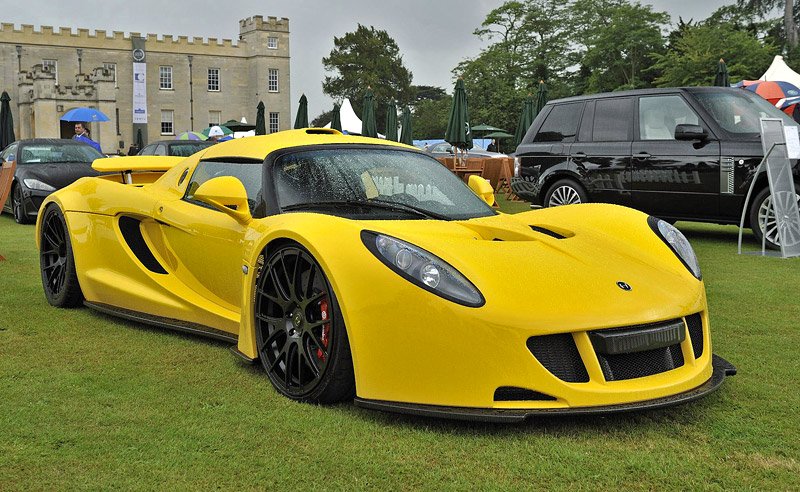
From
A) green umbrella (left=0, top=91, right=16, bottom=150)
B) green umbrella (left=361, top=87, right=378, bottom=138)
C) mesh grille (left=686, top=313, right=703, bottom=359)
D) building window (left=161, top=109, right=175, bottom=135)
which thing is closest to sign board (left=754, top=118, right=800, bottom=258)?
mesh grille (left=686, top=313, right=703, bottom=359)

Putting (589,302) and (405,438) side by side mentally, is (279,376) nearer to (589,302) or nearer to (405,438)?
(405,438)

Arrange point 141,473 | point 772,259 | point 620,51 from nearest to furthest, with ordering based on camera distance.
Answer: point 141,473
point 772,259
point 620,51

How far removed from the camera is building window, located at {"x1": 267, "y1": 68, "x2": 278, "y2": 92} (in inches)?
3201

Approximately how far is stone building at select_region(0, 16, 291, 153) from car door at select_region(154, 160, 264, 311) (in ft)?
206

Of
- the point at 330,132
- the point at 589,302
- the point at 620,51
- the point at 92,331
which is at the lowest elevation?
the point at 92,331

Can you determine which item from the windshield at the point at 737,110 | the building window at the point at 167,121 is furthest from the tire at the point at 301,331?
the building window at the point at 167,121

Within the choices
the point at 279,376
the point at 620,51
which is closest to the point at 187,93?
the point at 620,51

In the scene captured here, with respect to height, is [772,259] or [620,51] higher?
[620,51]

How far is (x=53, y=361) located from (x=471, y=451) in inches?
98.4

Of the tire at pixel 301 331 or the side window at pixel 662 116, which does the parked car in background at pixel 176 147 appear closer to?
the side window at pixel 662 116

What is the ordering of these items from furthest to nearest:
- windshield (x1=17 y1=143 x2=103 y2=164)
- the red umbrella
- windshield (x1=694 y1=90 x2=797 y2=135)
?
the red umbrella
windshield (x1=17 y1=143 x2=103 y2=164)
windshield (x1=694 y1=90 x2=797 y2=135)

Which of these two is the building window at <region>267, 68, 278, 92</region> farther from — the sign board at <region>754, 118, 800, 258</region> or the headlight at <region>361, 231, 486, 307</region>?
the headlight at <region>361, 231, 486, 307</region>

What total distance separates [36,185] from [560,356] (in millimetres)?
12037

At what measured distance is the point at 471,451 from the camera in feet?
10.1
